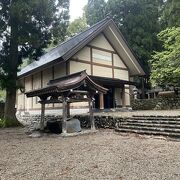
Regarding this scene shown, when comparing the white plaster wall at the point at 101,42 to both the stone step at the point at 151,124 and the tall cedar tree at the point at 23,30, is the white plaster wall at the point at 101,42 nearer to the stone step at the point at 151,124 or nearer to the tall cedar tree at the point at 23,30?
the tall cedar tree at the point at 23,30

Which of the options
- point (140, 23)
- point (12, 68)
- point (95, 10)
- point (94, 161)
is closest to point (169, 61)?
point (140, 23)

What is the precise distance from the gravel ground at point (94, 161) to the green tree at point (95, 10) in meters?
21.5

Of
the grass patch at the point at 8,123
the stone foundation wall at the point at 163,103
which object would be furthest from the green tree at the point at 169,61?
the grass patch at the point at 8,123

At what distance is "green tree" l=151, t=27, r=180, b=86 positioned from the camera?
14.7 m

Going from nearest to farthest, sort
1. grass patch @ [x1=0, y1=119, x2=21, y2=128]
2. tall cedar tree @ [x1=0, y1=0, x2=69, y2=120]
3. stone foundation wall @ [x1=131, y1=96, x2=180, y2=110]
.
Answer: tall cedar tree @ [x1=0, y1=0, x2=69, y2=120]
grass patch @ [x1=0, y1=119, x2=21, y2=128]
stone foundation wall @ [x1=131, y1=96, x2=180, y2=110]

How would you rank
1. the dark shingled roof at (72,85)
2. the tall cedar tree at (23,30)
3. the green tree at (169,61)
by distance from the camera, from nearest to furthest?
1. the dark shingled roof at (72,85)
2. the tall cedar tree at (23,30)
3. the green tree at (169,61)

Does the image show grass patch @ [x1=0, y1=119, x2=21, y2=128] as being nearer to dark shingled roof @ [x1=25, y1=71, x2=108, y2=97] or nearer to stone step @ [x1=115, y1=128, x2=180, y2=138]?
dark shingled roof @ [x1=25, y1=71, x2=108, y2=97]

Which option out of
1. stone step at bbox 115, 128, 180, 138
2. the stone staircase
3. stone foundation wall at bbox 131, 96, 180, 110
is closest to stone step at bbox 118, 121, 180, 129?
the stone staircase

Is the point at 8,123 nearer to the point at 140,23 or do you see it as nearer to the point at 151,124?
the point at 151,124

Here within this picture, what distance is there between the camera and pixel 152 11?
80.1 ft

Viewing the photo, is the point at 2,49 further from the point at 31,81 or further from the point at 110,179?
the point at 110,179

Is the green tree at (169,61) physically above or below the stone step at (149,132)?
above

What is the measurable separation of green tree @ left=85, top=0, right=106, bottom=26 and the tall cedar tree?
13209 mm

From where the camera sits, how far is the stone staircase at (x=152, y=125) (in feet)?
26.8
